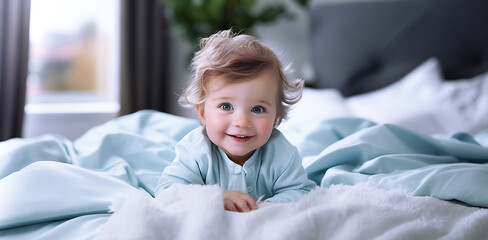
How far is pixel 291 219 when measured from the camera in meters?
0.78

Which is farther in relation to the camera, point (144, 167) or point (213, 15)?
point (213, 15)

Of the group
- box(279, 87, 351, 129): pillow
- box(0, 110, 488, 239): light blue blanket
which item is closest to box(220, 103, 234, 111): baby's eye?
box(0, 110, 488, 239): light blue blanket

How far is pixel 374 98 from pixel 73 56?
2236 millimetres

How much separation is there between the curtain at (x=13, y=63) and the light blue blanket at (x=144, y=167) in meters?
1.07

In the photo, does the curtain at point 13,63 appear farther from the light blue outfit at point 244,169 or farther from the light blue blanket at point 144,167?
the light blue outfit at point 244,169

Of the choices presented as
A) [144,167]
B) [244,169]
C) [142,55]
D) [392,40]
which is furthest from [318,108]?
[142,55]

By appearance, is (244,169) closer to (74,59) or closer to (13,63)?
(13,63)

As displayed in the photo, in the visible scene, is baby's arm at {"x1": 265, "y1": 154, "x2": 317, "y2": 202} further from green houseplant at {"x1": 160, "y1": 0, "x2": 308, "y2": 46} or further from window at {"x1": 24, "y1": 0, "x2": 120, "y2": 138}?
window at {"x1": 24, "y1": 0, "x2": 120, "y2": 138}

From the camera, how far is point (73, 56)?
3.41 meters

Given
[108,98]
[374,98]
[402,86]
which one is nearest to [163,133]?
[374,98]

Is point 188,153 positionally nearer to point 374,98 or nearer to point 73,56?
point 374,98

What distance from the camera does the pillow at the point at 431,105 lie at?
1943 mm

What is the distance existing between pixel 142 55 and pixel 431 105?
6.82 feet

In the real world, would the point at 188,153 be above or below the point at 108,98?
above
